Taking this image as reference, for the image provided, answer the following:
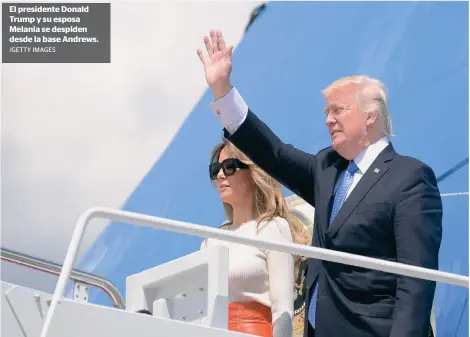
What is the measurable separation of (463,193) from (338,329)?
7.62 ft

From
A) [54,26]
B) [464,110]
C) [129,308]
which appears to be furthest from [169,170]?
[129,308]

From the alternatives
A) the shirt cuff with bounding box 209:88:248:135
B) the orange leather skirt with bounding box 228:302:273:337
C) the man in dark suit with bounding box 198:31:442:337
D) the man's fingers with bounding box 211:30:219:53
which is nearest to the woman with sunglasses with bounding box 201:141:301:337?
the orange leather skirt with bounding box 228:302:273:337

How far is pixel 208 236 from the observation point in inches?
103

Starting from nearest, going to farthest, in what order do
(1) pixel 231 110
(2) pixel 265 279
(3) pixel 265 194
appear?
1. (1) pixel 231 110
2. (2) pixel 265 279
3. (3) pixel 265 194

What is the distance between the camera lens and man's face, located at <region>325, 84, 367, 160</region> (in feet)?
10.4

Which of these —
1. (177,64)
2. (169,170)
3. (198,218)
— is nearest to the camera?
(198,218)

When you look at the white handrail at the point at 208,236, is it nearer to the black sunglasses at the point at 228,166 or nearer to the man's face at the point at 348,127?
the man's face at the point at 348,127

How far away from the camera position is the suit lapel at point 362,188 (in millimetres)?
3018

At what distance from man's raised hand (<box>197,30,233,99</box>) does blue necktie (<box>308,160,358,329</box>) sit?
43 centimetres

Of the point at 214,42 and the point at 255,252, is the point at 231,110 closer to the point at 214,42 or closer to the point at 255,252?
the point at 214,42

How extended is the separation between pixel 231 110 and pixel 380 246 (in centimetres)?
60

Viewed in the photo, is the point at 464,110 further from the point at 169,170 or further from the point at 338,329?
the point at 338,329

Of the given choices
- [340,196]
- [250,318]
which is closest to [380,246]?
[340,196]

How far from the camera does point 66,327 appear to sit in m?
2.78
